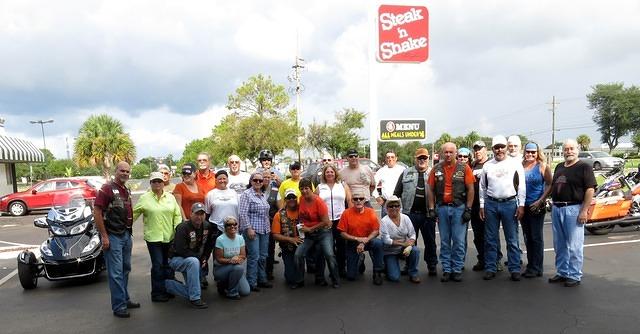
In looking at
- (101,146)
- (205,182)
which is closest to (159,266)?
(205,182)

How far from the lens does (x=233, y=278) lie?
562cm

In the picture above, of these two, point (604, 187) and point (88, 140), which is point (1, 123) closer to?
point (88, 140)

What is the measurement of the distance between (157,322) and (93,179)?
53.3 feet

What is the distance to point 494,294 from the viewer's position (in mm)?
5477

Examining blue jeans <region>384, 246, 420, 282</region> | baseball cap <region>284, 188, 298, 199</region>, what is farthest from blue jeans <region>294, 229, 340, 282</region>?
blue jeans <region>384, 246, 420, 282</region>

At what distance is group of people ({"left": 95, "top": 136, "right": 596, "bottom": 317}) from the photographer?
18.3ft

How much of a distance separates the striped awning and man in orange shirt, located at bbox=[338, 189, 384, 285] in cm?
2040

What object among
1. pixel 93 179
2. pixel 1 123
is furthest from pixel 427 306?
pixel 1 123

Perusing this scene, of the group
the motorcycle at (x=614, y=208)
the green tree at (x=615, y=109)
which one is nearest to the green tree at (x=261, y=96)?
the motorcycle at (x=614, y=208)

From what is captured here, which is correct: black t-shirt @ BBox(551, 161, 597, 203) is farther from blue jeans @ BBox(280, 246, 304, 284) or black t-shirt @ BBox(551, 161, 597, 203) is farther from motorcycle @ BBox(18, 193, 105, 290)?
motorcycle @ BBox(18, 193, 105, 290)

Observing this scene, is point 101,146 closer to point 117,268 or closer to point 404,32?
point 404,32

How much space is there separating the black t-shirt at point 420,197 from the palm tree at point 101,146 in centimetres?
3162

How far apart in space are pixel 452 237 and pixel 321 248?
1757 millimetres

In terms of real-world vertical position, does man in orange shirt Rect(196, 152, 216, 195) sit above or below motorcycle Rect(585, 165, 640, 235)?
above
